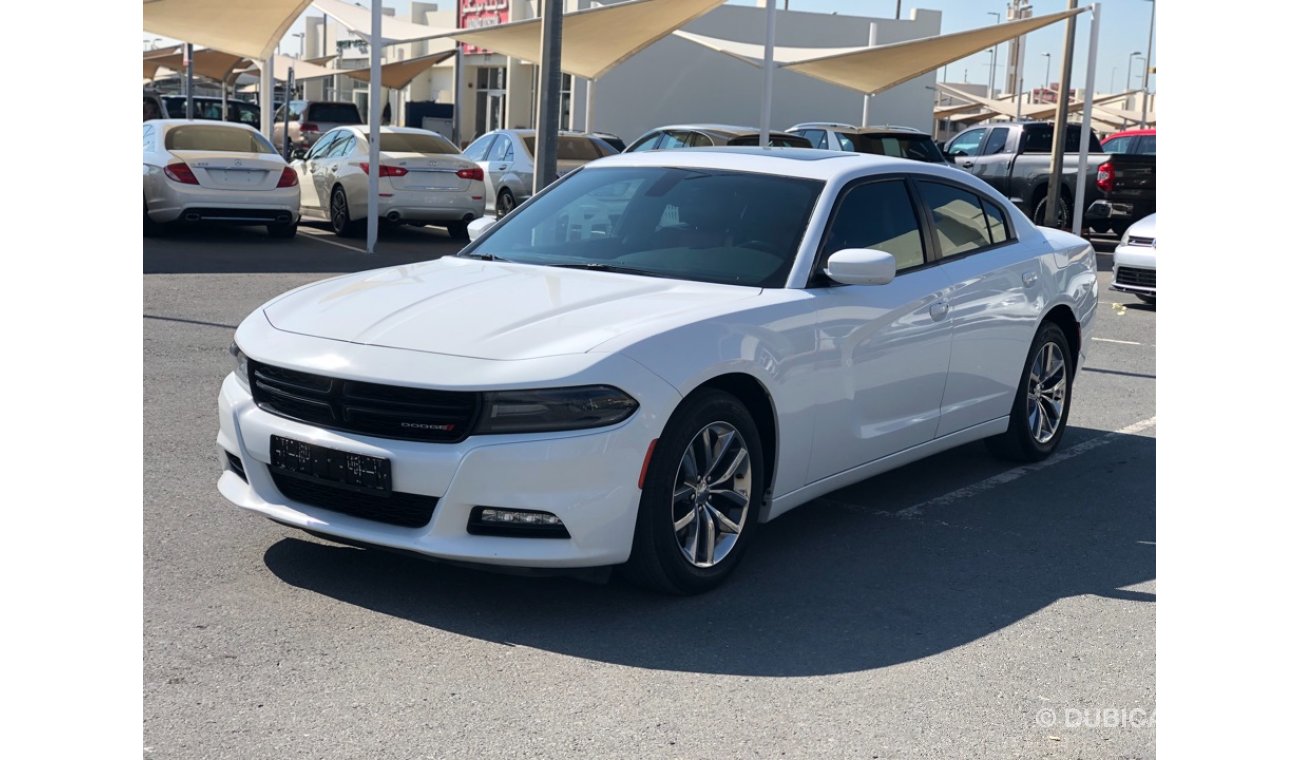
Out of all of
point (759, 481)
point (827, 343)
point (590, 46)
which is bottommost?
point (759, 481)

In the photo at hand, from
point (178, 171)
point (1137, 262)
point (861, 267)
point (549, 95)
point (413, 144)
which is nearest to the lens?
point (861, 267)

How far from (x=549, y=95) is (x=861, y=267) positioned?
6.81m

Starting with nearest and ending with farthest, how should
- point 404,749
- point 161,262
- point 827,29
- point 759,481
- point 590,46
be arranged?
point 404,749, point 759,481, point 161,262, point 590,46, point 827,29

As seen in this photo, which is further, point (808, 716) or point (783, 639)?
point (783, 639)

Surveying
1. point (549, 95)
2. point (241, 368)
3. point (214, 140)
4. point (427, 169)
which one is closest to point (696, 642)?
point (241, 368)

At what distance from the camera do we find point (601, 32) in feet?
72.6

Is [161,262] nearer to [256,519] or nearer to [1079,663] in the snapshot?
[256,519]

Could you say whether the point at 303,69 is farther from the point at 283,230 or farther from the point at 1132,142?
the point at 283,230

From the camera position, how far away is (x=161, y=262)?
1440 centimetres

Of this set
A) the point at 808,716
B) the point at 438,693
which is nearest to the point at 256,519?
the point at 438,693

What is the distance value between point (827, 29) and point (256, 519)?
1616 inches

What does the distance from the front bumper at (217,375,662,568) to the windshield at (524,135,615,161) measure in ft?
50.7

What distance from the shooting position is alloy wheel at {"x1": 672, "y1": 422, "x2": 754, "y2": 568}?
4.75 meters

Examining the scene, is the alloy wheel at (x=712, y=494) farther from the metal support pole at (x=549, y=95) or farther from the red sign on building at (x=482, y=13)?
the red sign on building at (x=482, y=13)
